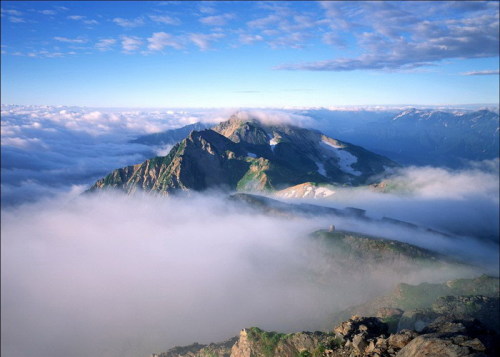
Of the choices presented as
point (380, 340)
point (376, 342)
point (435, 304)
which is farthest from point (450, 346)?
point (435, 304)

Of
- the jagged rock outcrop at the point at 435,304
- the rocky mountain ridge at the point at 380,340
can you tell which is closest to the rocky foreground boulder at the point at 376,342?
the rocky mountain ridge at the point at 380,340

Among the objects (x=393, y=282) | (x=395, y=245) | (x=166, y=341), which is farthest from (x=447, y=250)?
(x=166, y=341)

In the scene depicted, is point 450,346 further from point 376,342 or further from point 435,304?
point 435,304

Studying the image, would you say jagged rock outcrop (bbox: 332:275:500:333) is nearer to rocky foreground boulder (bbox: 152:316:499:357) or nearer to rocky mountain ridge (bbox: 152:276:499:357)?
rocky mountain ridge (bbox: 152:276:499:357)

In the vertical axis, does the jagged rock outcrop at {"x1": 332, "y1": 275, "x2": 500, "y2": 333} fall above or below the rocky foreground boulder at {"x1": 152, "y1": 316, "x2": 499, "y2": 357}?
below

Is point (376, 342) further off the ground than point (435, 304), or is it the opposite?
point (376, 342)

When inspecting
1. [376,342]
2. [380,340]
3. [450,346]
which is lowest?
[376,342]

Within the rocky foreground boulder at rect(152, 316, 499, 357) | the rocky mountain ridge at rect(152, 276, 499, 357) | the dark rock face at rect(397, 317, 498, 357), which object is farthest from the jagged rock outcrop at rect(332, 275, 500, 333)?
the dark rock face at rect(397, 317, 498, 357)

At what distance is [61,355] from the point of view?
141 m

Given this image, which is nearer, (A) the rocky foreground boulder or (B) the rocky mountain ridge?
(A) the rocky foreground boulder

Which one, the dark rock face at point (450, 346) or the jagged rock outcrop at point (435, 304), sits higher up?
the dark rock face at point (450, 346)

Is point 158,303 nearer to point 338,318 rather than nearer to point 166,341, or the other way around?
point 166,341

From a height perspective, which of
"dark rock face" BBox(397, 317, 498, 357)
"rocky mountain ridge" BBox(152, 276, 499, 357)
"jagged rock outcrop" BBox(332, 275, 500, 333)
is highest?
"dark rock face" BBox(397, 317, 498, 357)

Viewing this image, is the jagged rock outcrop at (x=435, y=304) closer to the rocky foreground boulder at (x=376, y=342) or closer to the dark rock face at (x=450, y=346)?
the rocky foreground boulder at (x=376, y=342)
